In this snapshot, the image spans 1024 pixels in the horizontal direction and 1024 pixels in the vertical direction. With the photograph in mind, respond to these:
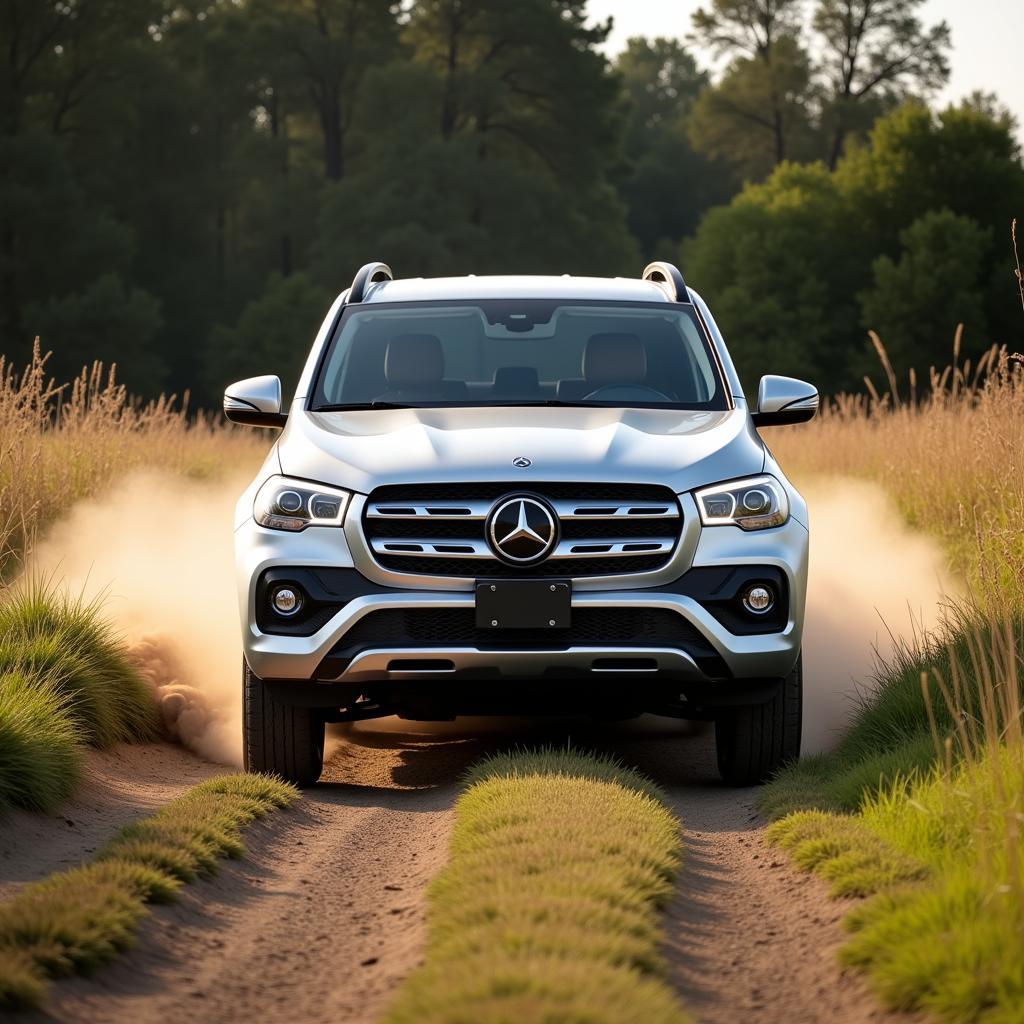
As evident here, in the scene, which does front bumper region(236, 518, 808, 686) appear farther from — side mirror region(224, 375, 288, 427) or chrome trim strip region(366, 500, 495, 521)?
side mirror region(224, 375, 288, 427)

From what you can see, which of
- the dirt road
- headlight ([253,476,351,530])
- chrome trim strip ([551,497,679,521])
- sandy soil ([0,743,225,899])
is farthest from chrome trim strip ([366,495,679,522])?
sandy soil ([0,743,225,899])

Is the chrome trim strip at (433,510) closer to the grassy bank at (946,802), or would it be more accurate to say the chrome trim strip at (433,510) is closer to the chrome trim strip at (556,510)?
the chrome trim strip at (556,510)

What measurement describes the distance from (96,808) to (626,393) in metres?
2.94

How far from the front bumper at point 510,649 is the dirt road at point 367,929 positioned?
0.58 metres

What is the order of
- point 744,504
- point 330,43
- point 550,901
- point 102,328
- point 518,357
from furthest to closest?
point 330,43, point 102,328, point 518,357, point 744,504, point 550,901

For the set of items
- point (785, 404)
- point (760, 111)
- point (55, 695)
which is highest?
point (760, 111)

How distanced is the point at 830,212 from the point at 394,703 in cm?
5762

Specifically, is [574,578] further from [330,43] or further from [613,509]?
[330,43]

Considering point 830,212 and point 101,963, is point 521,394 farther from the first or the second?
point 830,212

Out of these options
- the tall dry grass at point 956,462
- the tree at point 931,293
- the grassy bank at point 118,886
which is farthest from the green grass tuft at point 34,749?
the tree at point 931,293

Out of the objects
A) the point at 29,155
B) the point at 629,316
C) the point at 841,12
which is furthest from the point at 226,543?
the point at 841,12

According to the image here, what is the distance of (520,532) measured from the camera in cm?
650

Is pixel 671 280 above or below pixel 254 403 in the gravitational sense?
above

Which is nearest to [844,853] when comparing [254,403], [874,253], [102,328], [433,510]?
[433,510]
